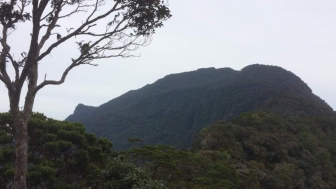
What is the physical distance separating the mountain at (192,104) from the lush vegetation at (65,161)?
2608cm

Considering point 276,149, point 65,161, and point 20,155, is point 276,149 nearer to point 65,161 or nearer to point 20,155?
point 65,161

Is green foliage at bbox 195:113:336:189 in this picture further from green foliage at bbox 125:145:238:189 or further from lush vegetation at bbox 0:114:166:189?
lush vegetation at bbox 0:114:166:189

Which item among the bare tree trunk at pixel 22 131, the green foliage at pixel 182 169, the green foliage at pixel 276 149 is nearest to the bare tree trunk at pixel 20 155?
the bare tree trunk at pixel 22 131

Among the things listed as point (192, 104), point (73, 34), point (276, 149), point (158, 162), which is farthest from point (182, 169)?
point (192, 104)

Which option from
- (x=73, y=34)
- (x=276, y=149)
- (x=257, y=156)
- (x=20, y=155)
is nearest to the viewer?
(x=20, y=155)

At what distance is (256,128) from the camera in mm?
23516

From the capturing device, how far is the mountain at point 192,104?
127ft

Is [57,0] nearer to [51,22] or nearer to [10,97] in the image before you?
[51,22]

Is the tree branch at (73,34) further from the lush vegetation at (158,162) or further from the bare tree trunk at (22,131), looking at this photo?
the lush vegetation at (158,162)

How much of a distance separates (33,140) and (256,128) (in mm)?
18175

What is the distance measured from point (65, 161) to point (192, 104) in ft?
164

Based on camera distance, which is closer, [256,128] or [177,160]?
[177,160]

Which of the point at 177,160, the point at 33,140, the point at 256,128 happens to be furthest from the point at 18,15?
the point at 256,128

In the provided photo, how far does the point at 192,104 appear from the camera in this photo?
188 feet
